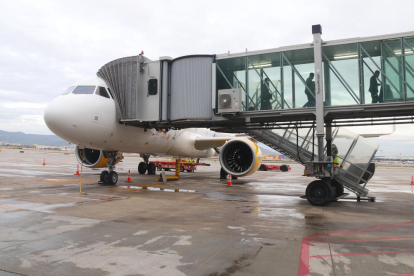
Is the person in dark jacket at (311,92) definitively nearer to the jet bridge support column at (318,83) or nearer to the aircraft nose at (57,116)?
the jet bridge support column at (318,83)

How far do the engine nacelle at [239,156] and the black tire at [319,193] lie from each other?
3.57 meters

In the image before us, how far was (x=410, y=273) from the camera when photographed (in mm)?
3627

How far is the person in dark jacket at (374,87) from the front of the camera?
885cm

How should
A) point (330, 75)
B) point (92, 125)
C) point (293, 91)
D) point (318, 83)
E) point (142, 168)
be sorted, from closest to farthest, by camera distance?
point (318, 83) < point (330, 75) < point (293, 91) < point (92, 125) < point (142, 168)

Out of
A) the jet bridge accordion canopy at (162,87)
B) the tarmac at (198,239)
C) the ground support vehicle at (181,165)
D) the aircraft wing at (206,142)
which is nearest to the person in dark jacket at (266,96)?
the jet bridge accordion canopy at (162,87)

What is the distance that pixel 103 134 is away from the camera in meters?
11.6

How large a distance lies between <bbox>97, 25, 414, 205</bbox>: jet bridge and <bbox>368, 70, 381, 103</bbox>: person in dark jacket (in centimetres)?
3

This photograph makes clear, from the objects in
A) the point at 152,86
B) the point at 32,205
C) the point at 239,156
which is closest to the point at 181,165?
the point at 239,156

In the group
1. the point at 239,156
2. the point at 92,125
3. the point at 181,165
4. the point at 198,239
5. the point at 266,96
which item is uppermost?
the point at 266,96

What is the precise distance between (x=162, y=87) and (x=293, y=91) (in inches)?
202

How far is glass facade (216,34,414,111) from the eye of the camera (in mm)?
8695

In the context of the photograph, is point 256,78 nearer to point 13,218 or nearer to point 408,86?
point 408,86

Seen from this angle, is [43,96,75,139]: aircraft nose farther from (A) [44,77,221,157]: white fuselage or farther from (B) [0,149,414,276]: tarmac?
(B) [0,149,414,276]: tarmac

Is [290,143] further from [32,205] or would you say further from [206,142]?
[32,205]
